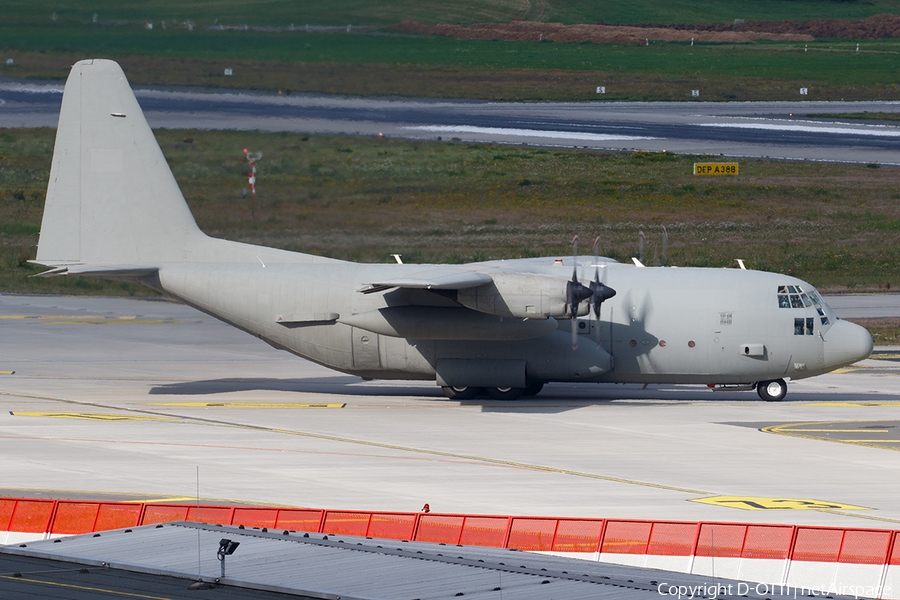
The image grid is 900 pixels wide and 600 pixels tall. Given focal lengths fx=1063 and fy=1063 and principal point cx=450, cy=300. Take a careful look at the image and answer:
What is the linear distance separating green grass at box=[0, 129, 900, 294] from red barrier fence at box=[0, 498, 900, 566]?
29185 millimetres

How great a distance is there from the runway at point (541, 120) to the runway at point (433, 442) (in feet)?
56.6

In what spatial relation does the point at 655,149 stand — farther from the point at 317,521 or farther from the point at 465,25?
the point at 317,521

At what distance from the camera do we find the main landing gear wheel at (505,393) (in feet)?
124

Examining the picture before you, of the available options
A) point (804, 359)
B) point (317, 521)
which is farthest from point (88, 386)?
point (804, 359)

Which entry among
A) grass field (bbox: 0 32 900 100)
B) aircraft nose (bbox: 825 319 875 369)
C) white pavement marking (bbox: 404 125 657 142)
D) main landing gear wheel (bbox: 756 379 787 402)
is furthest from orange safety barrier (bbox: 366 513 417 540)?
white pavement marking (bbox: 404 125 657 142)

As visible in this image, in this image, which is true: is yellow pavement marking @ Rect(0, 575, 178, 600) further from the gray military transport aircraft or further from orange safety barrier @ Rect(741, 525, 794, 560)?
the gray military transport aircraft

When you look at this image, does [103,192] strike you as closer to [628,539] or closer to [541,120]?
[628,539]

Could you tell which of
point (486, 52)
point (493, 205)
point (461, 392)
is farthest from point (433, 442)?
point (486, 52)

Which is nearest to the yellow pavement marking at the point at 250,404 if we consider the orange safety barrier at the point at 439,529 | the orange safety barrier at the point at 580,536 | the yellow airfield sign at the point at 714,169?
the orange safety barrier at the point at 439,529

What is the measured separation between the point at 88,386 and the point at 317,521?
898 inches

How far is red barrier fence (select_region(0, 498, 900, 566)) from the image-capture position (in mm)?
17344

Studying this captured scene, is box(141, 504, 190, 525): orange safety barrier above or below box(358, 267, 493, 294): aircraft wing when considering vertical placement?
below

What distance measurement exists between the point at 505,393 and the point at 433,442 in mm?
7810

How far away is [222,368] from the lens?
45156 millimetres
